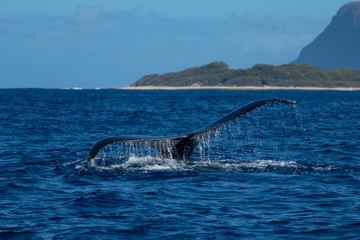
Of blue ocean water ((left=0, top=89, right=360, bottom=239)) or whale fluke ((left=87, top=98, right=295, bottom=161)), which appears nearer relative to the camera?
blue ocean water ((left=0, top=89, right=360, bottom=239))

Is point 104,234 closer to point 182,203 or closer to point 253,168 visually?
point 182,203

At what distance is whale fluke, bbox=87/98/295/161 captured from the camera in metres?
10.6

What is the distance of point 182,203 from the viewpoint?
29.7 feet

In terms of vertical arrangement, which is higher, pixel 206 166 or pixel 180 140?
pixel 180 140

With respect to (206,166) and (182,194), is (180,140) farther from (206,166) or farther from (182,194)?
(182,194)

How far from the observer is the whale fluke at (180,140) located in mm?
10609

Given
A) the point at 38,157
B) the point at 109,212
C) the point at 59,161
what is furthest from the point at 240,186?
the point at 38,157

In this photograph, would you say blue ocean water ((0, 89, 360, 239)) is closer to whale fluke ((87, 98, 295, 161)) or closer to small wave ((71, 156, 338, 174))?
small wave ((71, 156, 338, 174))

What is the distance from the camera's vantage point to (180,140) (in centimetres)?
1184

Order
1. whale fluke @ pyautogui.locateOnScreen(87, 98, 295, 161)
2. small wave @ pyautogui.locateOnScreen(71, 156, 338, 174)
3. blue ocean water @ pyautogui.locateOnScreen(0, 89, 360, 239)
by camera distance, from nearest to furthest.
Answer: blue ocean water @ pyautogui.locateOnScreen(0, 89, 360, 239), whale fluke @ pyautogui.locateOnScreen(87, 98, 295, 161), small wave @ pyautogui.locateOnScreen(71, 156, 338, 174)

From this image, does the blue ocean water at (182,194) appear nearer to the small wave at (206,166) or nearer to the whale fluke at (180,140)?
the small wave at (206,166)

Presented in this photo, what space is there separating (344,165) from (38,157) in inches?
326

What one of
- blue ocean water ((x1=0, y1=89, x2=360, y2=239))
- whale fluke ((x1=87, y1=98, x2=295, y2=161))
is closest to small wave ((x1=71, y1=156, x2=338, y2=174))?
blue ocean water ((x1=0, y1=89, x2=360, y2=239))

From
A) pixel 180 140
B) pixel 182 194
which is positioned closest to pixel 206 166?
pixel 180 140
